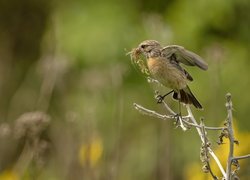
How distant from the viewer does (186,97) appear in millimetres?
3248

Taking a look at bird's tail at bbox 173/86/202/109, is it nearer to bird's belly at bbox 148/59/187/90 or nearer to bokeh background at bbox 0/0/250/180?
bird's belly at bbox 148/59/187/90

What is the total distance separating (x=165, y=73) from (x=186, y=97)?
0.15 m

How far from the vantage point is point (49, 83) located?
6105mm

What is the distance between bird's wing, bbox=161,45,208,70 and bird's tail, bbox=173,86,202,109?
136 mm

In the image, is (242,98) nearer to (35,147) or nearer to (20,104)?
(20,104)

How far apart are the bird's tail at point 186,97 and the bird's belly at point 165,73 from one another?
4cm

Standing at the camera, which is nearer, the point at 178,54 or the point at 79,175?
the point at 178,54

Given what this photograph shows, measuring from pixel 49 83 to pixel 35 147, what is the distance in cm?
230

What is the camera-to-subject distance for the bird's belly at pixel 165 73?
318cm

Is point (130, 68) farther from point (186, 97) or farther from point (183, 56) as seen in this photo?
point (183, 56)

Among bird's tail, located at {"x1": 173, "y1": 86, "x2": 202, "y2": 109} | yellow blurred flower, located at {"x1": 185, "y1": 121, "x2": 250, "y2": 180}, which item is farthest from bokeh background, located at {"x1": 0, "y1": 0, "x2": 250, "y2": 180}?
bird's tail, located at {"x1": 173, "y1": 86, "x2": 202, "y2": 109}

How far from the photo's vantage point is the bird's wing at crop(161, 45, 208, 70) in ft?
9.82

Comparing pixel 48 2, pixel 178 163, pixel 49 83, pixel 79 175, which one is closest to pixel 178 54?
pixel 79 175

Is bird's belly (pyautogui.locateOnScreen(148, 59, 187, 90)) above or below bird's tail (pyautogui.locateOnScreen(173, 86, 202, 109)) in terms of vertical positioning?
above
